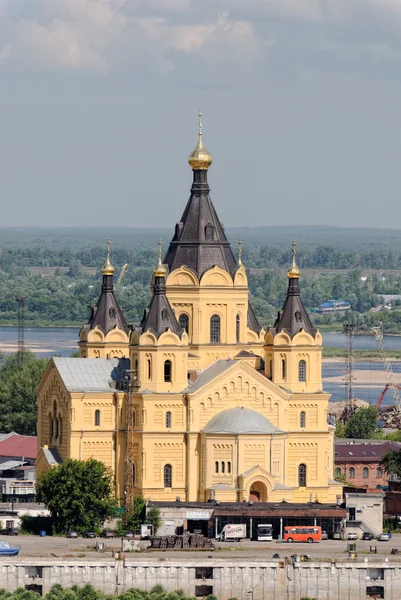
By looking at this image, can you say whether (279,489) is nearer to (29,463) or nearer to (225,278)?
(225,278)

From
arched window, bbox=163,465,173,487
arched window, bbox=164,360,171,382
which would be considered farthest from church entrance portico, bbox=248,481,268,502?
arched window, bbox=164,360,171,382

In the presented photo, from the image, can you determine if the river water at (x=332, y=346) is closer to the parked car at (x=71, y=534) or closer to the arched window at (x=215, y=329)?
the arched window at (x=215, y=329)

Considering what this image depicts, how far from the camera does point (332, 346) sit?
174250 millimetres

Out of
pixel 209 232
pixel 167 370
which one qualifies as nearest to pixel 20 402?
pixel 209 232

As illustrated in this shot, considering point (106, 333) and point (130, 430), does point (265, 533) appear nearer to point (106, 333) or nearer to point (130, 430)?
point (130, 430)

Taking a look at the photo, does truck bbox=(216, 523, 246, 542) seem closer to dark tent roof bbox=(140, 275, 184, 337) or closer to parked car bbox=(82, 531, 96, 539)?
parked car bbox=(82, 531, 96, 539)

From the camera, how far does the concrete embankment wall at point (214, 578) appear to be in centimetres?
5947

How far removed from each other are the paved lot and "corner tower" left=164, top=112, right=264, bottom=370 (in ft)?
29.5

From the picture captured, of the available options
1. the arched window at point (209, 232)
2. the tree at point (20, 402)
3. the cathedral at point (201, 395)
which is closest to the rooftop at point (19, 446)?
the tree at point (20, 402)

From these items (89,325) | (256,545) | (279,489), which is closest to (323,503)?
(279,489)

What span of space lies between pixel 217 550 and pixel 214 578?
11.5 ft

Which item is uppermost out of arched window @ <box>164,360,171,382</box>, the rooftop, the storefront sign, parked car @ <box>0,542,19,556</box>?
arched window @ <box>164,360,171,382</box>

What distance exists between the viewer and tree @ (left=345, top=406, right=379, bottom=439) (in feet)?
312

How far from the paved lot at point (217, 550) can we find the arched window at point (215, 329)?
363 inches
